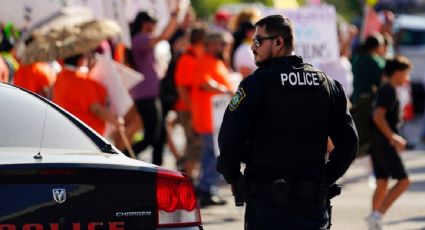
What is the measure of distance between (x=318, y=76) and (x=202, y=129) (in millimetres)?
6236

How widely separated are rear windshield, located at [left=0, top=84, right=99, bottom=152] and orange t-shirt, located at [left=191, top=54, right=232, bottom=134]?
5934 mm

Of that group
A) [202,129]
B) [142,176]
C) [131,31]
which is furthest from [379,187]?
[142,176]

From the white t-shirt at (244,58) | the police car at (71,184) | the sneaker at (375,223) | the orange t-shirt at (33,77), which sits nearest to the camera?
the police car at (71,184)

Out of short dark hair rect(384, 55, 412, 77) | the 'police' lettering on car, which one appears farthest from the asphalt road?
the 'police' lettering on car

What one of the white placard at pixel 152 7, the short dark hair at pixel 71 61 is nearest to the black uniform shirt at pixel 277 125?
the short dark hair at pixel 71 61

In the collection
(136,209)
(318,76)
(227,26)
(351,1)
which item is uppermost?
(351,1)

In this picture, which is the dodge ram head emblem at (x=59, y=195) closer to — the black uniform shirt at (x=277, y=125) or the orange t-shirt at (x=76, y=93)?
the black uniform shirt at (x=277, y=125)

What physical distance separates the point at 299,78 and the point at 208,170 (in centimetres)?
626

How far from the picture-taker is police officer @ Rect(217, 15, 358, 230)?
618cm

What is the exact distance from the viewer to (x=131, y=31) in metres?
13.5

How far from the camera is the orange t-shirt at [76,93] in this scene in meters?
10.1

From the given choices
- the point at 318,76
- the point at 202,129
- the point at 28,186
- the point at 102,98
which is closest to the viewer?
the point at 28,186

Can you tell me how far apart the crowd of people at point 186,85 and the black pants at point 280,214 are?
4.15 m

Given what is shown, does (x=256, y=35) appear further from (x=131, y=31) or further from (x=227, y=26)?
(x=227, y=26)
